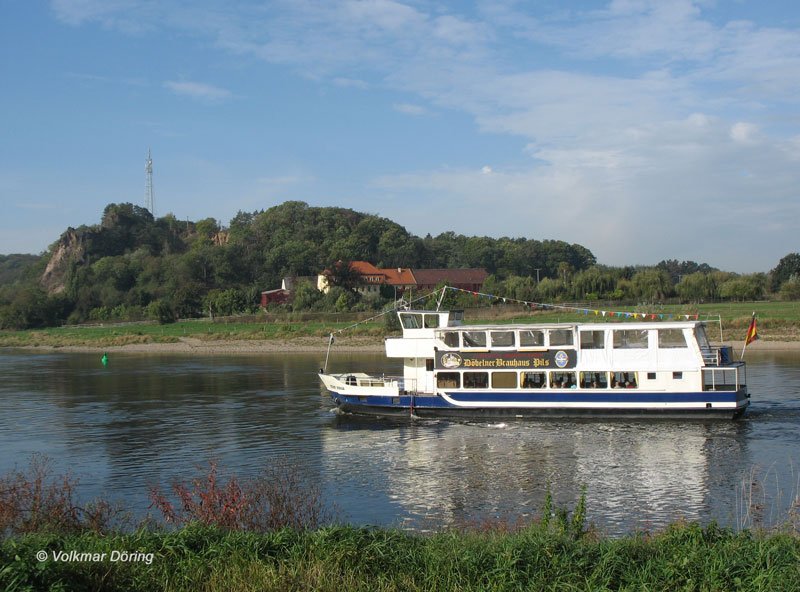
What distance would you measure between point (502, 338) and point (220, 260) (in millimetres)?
118112

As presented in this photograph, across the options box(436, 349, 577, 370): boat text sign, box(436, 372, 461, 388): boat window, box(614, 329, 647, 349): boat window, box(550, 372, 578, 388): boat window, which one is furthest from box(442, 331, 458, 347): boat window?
box(614, 329, 647, 349): boat window

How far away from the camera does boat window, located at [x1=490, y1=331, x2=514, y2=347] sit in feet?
130

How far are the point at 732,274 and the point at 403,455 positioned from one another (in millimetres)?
102624

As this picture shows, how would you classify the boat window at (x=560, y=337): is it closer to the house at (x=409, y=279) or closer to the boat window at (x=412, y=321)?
the boat window at (x=412, y=321)

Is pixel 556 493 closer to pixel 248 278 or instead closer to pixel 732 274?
pixel 732 274

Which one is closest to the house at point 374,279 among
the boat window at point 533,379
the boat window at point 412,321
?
the boat window at point 412,321

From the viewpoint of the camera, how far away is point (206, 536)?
13.1 meters

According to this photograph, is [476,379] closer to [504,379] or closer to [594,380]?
[504,379]

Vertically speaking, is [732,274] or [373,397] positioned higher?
[732,274]

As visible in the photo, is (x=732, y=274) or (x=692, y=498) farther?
(x=732, y=274)

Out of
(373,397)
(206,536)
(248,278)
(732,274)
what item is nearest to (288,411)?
(373,397)

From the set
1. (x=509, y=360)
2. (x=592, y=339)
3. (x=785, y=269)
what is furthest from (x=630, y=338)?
(x=785, y=269)

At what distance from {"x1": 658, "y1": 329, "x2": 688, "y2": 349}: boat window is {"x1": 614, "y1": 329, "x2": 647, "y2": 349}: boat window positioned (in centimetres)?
74

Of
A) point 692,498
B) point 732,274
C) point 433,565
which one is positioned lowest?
point 692,498
